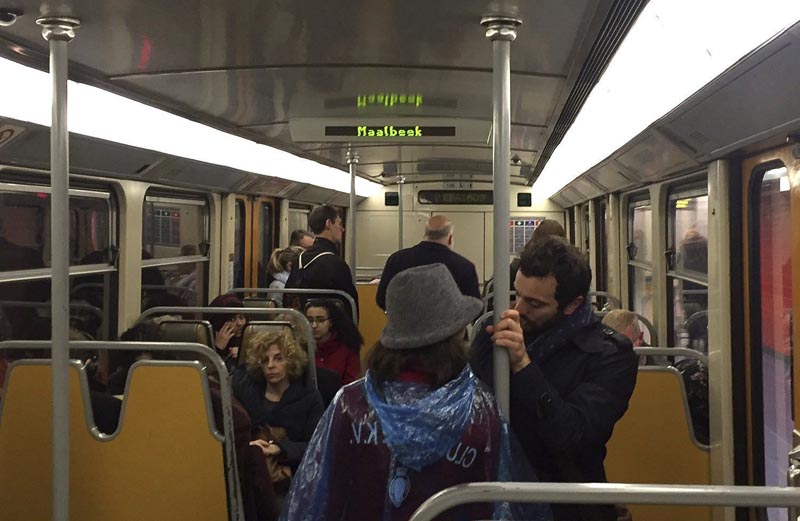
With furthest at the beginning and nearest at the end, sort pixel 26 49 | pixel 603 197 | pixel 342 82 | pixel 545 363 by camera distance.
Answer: pixel 603 197
pixel 342 82
pixel 26 49
pixel 545 363

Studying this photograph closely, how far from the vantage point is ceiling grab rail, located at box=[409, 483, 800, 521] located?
4.76 ft

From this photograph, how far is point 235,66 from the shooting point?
3662 millimetres

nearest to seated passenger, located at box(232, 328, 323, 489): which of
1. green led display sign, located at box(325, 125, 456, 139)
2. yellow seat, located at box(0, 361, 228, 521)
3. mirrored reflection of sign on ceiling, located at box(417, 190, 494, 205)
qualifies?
yellow seat, located at box(0, 361, 228, 521)

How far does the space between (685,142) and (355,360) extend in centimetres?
238

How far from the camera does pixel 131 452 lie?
3.49 m

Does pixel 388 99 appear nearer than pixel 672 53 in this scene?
No

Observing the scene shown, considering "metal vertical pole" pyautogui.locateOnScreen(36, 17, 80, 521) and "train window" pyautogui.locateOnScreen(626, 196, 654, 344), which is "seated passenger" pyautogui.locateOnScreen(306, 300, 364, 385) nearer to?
"metal vertical pole" pyautogui.locateOnScreen(36, 17, 80, 521)

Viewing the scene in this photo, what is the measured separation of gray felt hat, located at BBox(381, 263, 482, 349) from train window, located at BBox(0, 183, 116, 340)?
2.95 meters

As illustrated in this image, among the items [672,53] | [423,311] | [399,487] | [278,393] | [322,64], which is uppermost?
[322,64]

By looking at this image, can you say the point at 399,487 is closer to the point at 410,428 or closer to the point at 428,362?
the point at 410,428

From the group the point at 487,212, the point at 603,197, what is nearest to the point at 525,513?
the point at 603,197

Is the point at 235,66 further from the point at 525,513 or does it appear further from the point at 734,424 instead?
the point at 734,424

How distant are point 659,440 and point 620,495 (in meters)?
2.20

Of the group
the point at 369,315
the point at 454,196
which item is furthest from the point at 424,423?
the point at 454,196
